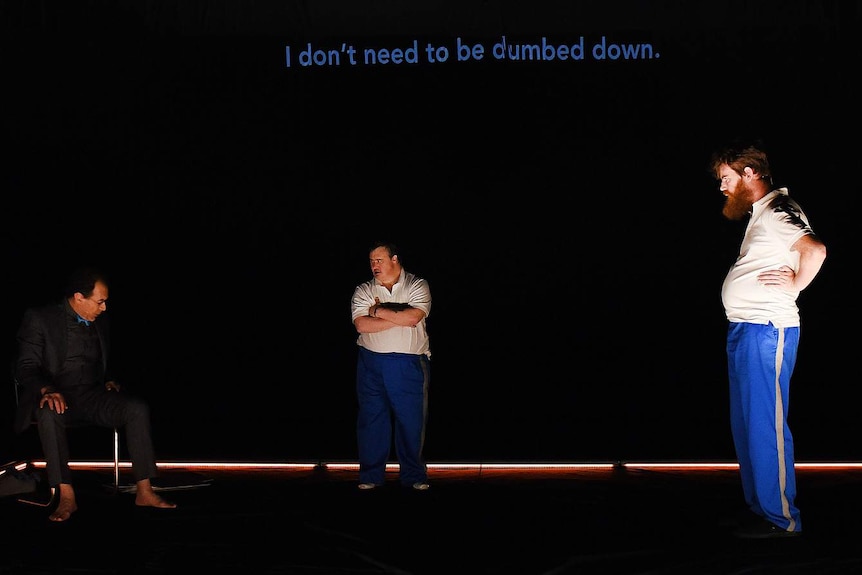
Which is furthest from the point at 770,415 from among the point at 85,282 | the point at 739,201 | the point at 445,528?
the point at 85,282

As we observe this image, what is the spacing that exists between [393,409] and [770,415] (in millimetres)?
2143

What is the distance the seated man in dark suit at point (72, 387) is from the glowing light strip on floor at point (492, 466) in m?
1.22

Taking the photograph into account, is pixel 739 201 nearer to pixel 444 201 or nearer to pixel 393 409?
pixel 393 409

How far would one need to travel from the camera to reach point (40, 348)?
5.05 m

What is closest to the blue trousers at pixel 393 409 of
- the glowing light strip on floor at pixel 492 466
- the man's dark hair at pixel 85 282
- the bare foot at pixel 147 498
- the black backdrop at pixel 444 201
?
the glowing light strip on floor at pixel 492 466

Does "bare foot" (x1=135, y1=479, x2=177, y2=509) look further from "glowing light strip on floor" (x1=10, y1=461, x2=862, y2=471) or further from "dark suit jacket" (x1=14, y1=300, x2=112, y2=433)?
"glowing light strip on floor" (x1=10, y1=461, x2=862, y2=471)

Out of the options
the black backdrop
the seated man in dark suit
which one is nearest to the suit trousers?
the seated man in dark suit

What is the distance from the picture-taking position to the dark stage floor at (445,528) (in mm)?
3766

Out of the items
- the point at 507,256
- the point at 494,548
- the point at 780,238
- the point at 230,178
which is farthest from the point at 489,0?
the point at 494,548

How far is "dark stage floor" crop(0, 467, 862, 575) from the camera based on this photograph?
377 cm

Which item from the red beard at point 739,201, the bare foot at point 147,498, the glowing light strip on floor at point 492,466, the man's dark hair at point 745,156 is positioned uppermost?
the man's dark hair at point 745,156

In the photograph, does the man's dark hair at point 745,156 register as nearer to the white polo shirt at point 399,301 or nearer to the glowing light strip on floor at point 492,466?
the white polo shirt at point 399,301

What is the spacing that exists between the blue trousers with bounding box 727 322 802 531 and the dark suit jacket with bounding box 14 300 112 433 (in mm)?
3253

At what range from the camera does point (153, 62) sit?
6.36 m
